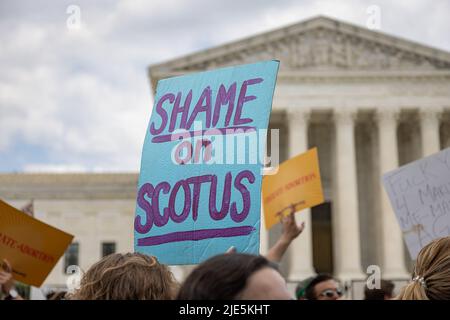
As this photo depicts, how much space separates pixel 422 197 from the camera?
361 inches

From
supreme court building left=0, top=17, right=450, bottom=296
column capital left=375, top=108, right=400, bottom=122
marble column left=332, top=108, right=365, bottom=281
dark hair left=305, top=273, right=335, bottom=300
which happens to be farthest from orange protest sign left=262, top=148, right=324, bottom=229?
column capital left=375, top=108, right=400, bottom=122

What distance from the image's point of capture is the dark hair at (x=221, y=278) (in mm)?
2984

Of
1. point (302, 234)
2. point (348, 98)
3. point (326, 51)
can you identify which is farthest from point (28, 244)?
point (326, 51)

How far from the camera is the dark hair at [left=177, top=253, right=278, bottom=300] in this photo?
117 inches

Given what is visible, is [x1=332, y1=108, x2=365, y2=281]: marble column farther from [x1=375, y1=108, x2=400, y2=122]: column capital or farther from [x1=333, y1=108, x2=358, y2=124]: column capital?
[x1=375, y1=108, x2=400, y2=122]: column capital

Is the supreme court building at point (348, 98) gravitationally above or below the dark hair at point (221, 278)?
above

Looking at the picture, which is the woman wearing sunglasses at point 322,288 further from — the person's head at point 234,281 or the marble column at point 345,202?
the marble column at point 345,202

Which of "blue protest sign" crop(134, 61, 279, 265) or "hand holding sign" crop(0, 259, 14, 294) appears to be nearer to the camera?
"blue protest sign" crop(134, 61, 279, 265)

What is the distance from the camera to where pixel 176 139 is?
684 cm

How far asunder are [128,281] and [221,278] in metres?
1.49

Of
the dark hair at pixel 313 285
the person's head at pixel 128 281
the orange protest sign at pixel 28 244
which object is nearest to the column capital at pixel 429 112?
the dark hair at pixel 313 285

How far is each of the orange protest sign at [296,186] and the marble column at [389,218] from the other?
39533mm

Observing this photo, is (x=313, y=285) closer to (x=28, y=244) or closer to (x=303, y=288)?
(x=303, y=288)
